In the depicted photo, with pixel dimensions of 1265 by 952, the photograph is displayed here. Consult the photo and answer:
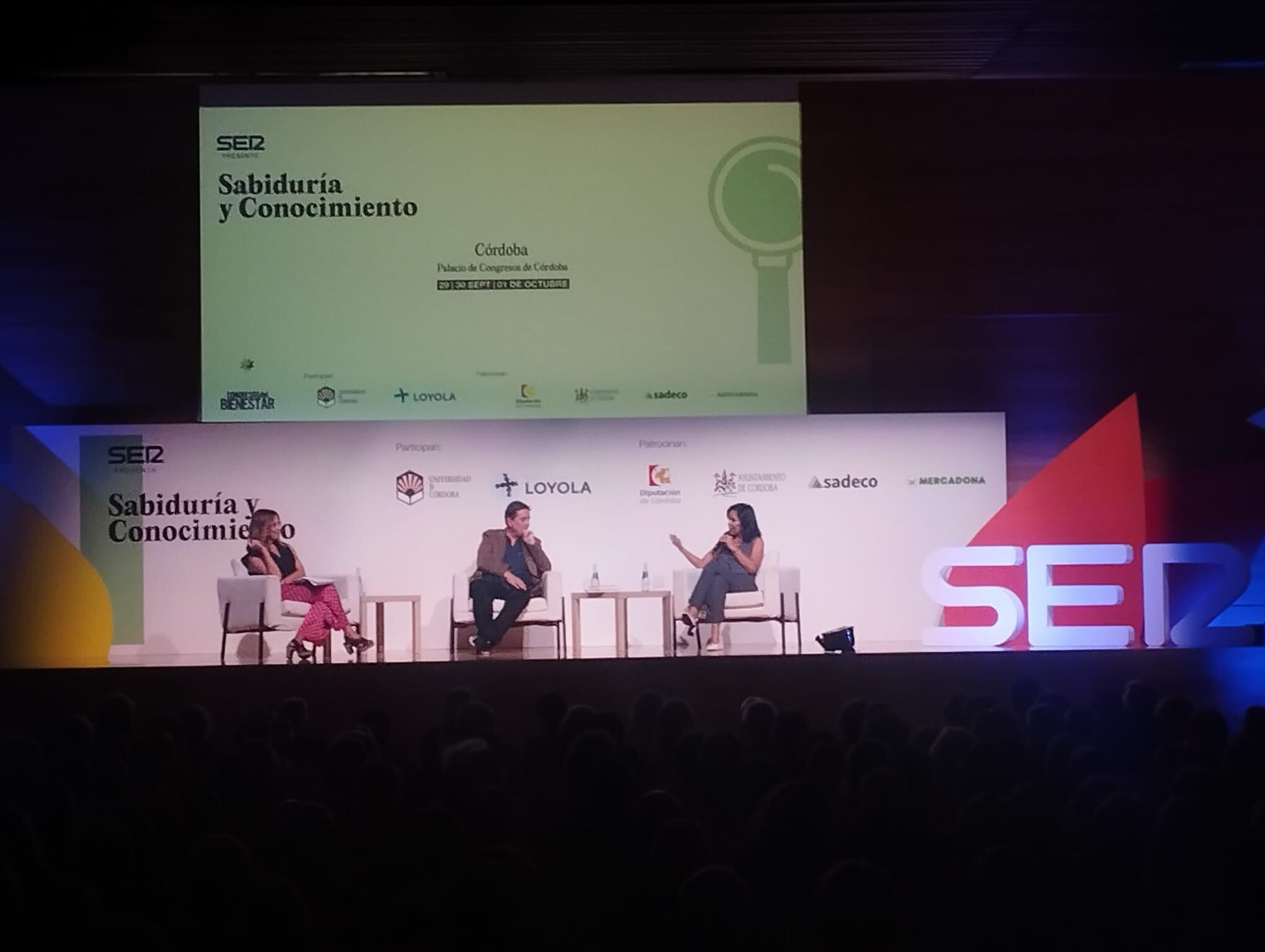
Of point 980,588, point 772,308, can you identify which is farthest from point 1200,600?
point 772,308

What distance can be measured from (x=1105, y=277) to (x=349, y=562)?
3460 mm

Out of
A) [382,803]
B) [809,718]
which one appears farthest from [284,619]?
[382,803]

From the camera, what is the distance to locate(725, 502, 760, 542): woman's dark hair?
5.37 meters

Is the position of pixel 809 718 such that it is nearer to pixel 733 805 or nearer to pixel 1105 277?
pixel 733 805

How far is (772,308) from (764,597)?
120cm

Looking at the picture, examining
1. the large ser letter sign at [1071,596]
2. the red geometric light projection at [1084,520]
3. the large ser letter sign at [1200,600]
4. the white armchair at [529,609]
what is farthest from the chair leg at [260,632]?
the large ser letter sign at [1200,600]

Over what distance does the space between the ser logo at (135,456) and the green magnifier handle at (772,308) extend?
101 inches

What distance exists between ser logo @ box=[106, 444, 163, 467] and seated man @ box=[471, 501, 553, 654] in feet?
4.66

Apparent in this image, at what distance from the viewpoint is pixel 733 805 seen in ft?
9.21

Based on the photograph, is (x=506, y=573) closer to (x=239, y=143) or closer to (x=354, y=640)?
(x=354, y=640)

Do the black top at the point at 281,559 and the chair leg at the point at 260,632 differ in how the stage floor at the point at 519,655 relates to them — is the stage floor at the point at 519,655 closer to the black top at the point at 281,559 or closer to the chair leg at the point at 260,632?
the chair leg at the point at 260,632

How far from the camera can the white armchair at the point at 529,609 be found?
5254 millimetres

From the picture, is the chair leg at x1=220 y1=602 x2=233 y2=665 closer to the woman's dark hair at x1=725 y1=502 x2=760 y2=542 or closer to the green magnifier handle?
the woman's dark hair at x1=725 y1=502 x2=760 y2=542

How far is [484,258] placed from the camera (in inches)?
204
